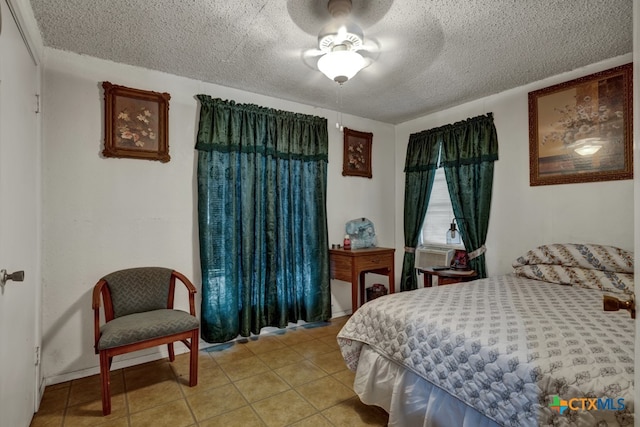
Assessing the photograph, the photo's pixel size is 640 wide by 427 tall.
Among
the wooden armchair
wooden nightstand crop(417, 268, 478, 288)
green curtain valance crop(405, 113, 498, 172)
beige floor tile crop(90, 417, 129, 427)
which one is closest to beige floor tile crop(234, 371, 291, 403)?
the wooden armchair

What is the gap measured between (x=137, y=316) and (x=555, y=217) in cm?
350

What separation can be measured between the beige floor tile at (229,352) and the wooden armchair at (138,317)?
351mm

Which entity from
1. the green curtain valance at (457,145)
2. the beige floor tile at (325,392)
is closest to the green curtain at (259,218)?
the beige floor tile at (325,392)

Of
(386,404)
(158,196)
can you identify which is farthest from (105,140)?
(386,404)

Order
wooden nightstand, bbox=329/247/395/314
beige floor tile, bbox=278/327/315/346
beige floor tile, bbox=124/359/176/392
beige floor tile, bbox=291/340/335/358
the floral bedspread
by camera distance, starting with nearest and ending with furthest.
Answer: the floral bedspread → beige floor tile, bbox=124/359/176/392 → beige floor tile, bbox=291/340/335/358 → beige floor tile, bbox=278/327/315/346 → wooden nightstand, bbox=329/247/395/314

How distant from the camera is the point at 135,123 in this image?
2660mm

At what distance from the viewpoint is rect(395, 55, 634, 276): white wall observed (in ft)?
8.37

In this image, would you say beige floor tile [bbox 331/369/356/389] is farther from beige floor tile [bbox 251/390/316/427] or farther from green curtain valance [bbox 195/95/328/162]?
green curtain valance [bbox 195/95/328/162]

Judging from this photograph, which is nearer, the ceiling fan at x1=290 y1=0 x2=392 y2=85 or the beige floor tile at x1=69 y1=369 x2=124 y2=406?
the ceiling fan at x1=290 y1=0 x2=392 y2=85

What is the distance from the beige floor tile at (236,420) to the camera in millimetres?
1880

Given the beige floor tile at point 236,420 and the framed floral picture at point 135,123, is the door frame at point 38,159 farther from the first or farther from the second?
the beige floor tile at point 236,420

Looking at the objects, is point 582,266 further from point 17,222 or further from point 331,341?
point 17,222

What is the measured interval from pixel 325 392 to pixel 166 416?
997mm

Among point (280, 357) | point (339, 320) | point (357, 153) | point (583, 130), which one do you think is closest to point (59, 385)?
point (280, 357)
